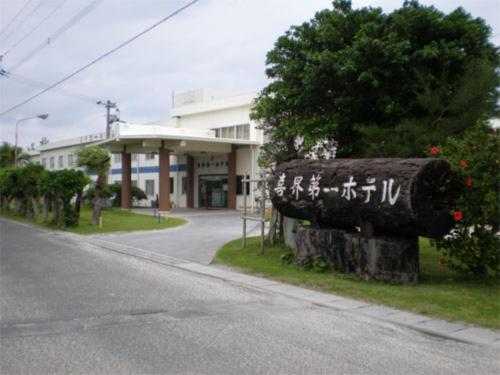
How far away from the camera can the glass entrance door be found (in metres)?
35.2

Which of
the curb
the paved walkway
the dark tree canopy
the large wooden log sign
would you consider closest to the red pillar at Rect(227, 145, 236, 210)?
the paved walkway

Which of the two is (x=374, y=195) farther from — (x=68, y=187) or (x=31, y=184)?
(x=31, y=184)

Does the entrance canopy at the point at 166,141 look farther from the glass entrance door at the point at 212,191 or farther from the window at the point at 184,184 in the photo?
the window at the point at 184,184

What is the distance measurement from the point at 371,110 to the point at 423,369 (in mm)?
8353

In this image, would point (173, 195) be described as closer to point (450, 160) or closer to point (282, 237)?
point (282, 237)

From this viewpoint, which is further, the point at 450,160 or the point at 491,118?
the point at 491,118

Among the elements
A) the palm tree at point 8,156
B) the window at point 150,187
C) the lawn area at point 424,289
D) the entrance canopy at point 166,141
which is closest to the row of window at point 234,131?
the entrance canopy at point 166,141

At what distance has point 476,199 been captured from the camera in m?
8.51

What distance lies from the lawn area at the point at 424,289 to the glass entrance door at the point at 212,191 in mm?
23089

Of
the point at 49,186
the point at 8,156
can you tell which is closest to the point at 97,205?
the point at 49,186

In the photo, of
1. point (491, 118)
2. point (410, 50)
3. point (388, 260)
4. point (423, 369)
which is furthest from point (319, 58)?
point (423, 369)

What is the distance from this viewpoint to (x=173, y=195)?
3962 centimetres

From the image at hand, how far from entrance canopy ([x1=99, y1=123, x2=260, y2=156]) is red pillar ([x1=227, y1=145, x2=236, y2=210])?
388 millimetres

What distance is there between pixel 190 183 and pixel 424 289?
99.2 ft
